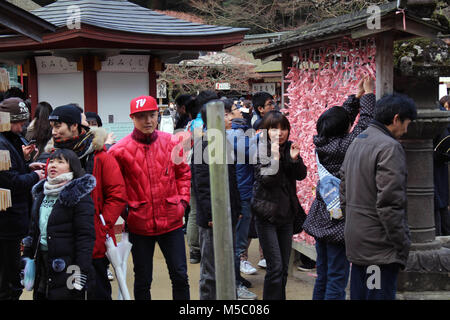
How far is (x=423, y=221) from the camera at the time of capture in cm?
500

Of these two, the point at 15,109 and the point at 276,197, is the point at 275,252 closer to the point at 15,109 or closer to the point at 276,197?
the point at 276,197

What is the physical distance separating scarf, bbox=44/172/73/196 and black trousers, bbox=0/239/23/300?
1147 millimetres

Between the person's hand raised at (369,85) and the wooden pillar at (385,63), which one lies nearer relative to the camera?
the wooden pillar at (385,63)

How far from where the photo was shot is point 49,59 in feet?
25.6

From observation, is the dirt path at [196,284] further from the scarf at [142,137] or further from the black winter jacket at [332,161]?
the scarf at [142,137]

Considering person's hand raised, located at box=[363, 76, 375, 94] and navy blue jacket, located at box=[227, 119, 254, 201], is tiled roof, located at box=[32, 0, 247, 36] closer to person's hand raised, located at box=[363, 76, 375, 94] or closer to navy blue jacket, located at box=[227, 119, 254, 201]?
navy blue jacket, located at box=[227, 119, 254, 201]

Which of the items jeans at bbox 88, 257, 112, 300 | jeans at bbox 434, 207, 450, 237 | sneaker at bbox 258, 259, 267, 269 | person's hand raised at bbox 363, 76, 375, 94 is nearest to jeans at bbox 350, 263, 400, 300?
person's hand raised at bbox 363, 76, 375, 94

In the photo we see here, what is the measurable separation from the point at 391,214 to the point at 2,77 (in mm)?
3017

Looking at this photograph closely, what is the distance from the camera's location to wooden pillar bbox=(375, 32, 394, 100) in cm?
436

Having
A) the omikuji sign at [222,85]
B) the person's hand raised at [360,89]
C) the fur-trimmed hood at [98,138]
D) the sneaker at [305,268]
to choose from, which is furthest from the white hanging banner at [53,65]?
the omikuji sign at [222,85]

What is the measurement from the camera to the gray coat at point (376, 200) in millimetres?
3350

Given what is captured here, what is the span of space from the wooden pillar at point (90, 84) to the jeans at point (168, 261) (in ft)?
12.2
